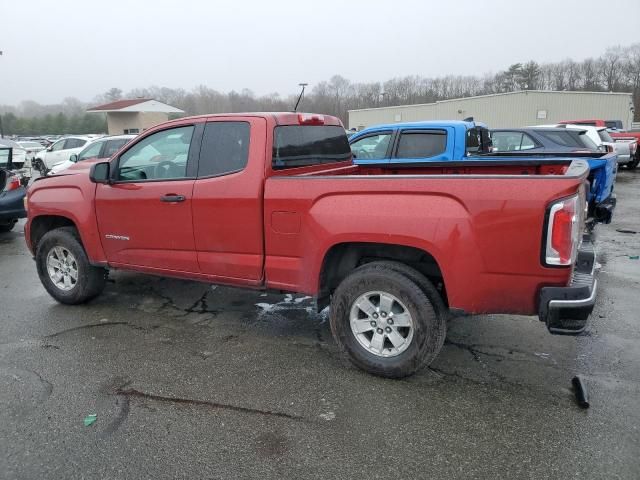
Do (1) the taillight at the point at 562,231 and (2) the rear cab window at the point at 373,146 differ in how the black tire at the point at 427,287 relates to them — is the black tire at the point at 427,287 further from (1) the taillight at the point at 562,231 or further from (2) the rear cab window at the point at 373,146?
(2) the rear cab window at the point at 373,146

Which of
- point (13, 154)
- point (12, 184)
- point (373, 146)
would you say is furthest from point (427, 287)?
point (13, 154)

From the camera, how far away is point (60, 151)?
68.6 feet

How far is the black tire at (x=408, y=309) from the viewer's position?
3.43 meters

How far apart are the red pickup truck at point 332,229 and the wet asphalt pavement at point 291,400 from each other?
43cm

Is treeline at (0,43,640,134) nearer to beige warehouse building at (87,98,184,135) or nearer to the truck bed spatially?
beige warehouse building at (87,98,184,135)

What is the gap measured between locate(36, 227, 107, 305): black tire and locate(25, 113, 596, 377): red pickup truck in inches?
0.6

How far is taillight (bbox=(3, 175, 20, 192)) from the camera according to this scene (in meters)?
9.05

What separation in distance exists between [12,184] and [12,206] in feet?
1.59

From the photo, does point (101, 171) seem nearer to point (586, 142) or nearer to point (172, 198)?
point (172, 198)

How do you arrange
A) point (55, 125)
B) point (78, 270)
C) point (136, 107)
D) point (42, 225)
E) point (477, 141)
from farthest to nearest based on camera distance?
point (55, 125), point (136, 107), point (477, 141), point (42, 225), point (78, 270)

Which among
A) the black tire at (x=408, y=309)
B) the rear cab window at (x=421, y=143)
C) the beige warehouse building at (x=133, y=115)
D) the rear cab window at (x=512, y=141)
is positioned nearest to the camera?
the black tire at (x=408, y=309)

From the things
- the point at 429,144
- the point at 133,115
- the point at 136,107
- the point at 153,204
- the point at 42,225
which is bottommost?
the point at 42,225

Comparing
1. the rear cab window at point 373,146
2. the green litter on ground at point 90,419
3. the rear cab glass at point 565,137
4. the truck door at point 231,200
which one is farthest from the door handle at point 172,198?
the rear cab glass at point 565,137

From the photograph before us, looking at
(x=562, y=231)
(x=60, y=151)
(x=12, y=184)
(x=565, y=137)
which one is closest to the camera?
(x=562, y=231)
